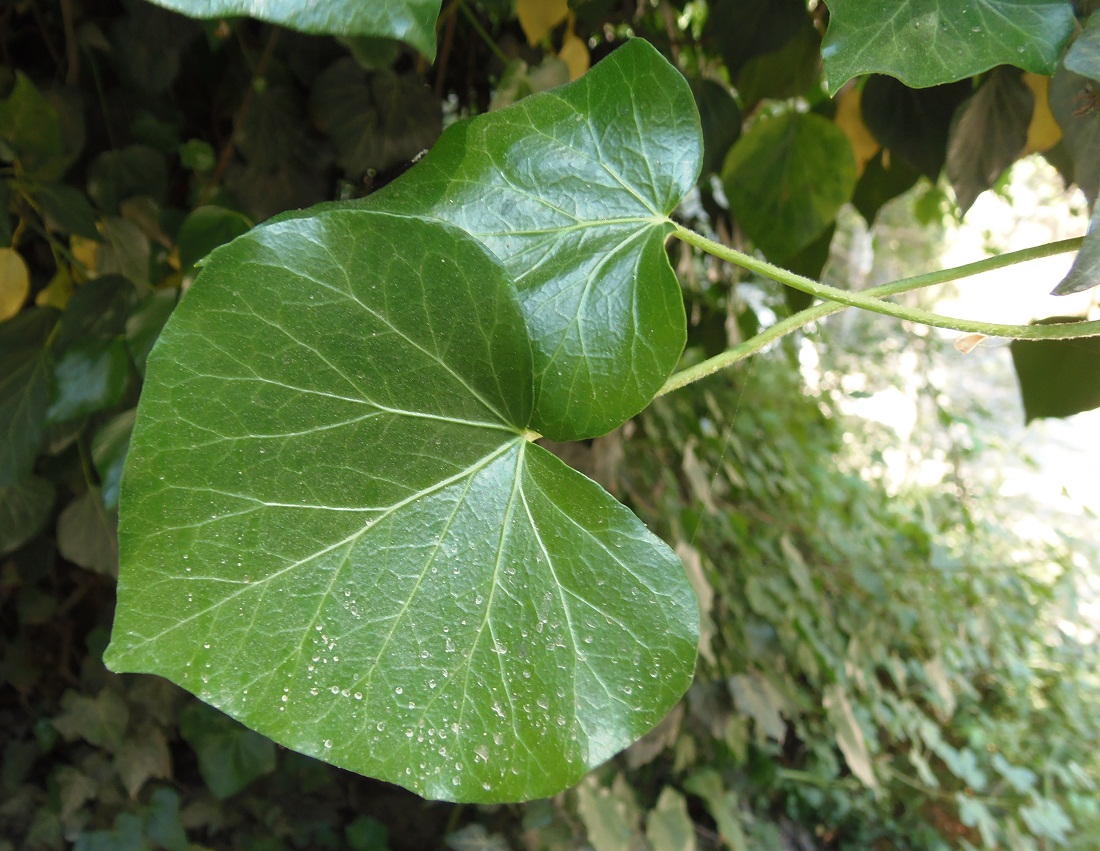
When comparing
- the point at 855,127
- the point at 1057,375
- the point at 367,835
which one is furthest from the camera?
the point at 367,835

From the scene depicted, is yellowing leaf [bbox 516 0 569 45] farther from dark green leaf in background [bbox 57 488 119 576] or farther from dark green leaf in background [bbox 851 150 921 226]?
dark green leaf in background [bbox 57 488 119 576]

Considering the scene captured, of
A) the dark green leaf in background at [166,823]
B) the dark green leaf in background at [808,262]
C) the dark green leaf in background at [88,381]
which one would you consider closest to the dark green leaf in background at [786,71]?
the dark green leaf in background at [808,262]

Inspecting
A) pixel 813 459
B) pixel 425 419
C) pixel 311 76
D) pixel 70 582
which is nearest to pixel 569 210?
pixel 425 419

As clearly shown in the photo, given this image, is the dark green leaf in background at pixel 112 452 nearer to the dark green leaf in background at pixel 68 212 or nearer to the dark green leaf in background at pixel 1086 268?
the dark green leaf in background at pixel 68 212

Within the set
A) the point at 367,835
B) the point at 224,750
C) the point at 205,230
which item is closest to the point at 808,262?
the point at 205,230

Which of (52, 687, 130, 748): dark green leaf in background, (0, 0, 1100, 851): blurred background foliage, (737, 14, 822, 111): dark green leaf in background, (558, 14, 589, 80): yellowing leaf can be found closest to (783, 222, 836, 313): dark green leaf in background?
(0, 0, 1100, 851): blurred background foliage

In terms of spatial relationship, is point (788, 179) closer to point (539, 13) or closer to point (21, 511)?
point (539, 13)
